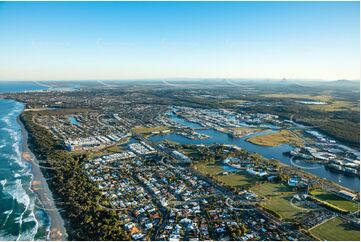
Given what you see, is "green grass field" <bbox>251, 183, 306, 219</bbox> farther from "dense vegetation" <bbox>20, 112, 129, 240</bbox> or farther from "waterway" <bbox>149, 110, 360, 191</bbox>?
"dense vegetation" <bbox>20, 112, 129, 240</bbox>

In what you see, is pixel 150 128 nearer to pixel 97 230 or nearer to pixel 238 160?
pixel 238 160

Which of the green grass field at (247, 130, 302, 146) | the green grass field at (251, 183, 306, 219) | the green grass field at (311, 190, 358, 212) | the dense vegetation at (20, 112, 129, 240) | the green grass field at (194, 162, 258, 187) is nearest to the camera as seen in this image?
the dense vegetation at (20, 112, 129, 240)

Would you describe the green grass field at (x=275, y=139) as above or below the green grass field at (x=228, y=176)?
below

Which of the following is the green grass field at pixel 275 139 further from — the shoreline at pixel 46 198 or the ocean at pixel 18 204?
the ocean at pixel 18 204

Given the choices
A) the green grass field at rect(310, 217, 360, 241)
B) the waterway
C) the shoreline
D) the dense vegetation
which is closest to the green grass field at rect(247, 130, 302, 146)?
the waterway

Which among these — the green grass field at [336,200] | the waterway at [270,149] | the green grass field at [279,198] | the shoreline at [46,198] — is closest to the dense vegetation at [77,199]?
the shoreline at [46,198]

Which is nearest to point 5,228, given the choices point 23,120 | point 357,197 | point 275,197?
point 275,197

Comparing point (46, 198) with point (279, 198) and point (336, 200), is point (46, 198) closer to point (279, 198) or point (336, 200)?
point (279, 198)
